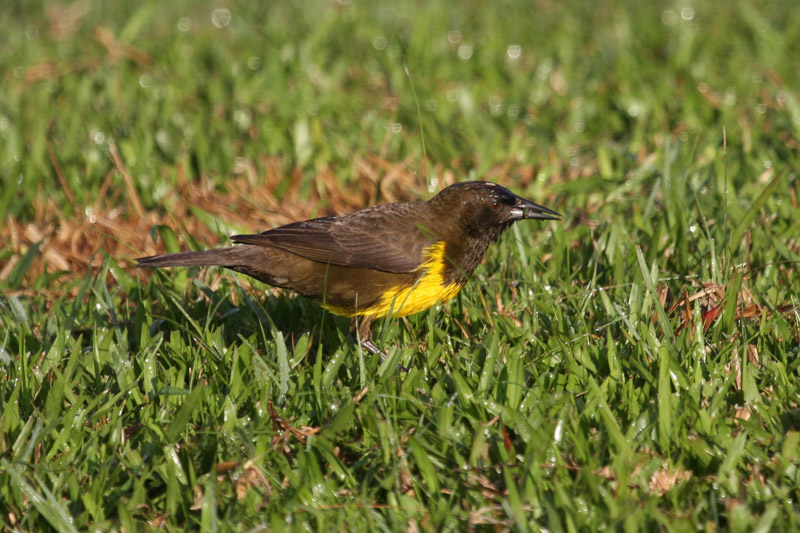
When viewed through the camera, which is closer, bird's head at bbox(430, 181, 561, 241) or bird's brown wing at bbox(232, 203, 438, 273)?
bird's brown wing at bbox(232, 203, 438, 273)

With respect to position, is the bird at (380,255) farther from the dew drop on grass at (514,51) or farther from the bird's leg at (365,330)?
the dew drop on grass at (514,51)

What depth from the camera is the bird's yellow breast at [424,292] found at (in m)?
4.61

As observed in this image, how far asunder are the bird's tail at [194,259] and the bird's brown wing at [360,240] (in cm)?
10

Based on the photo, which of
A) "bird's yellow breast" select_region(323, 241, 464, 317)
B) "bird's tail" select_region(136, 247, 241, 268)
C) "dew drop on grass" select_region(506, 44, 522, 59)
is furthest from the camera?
"dew drop on grass" select_region(506, 44, 522, 59)

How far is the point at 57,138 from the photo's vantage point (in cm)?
757

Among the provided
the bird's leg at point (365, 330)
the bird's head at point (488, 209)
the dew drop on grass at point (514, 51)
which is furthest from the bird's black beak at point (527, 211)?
the dew drop on grass at point (514, 51)

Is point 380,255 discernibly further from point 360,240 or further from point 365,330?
point 365,330

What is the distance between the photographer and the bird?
468 cm

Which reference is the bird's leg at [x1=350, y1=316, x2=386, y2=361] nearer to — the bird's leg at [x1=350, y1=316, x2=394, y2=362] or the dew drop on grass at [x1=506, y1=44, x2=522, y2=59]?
the bird's leg at [x1=350, y1=316, x2=394, y2=362]

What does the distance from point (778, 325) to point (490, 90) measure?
433 centimetres

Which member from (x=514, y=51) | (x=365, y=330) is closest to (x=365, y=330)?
(x=365, y=330)

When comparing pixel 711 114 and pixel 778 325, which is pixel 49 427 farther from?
pixel 711 114

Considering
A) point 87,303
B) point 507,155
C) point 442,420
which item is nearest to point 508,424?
point 442,420

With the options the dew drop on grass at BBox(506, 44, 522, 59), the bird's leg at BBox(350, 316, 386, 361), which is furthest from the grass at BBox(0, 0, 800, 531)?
the bird's leg at BBox(350, 316, 386, 361)
